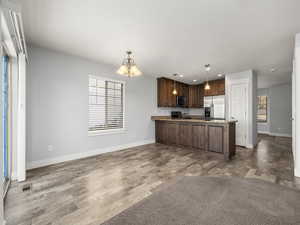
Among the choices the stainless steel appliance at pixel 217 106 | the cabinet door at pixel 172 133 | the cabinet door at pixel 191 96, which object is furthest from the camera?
the cabinet door at pixel 191 96

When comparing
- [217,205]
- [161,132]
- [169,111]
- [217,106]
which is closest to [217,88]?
[217,106]

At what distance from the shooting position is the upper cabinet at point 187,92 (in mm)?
5785

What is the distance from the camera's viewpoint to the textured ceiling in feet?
6.18

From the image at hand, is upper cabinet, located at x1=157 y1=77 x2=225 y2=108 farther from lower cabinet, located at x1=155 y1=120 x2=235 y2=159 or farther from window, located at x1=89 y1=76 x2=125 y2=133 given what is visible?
window, located at x1=89 y1=76 x2=125 y2=133

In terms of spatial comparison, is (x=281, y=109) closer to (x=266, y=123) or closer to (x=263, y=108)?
(x=263, y=108)

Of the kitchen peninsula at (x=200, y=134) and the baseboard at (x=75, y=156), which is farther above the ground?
the kitchen peninsula at (x=200, y=134)

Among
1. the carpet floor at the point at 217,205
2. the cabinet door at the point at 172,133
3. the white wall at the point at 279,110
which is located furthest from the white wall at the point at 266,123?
the carpet floor at the point at 217,205

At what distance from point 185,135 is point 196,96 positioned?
2.94m

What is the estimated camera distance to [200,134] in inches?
165

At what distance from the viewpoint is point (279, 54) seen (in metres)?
3.43

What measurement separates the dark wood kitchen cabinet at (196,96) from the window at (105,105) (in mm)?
3815

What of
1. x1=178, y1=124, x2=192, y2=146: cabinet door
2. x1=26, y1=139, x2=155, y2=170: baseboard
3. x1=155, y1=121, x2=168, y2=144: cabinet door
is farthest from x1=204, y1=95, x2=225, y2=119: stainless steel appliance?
x1=26, y1=139, x2=155, y2=170: baseboard

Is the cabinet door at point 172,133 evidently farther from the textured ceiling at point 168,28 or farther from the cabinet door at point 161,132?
the textured ceiling at point 168,28

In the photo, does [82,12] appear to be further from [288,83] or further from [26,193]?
[288,83]
